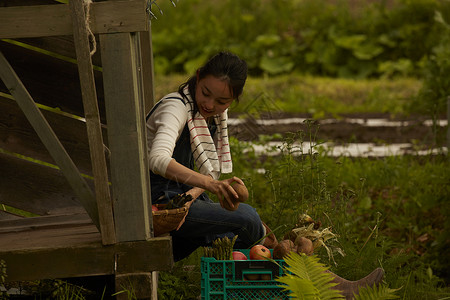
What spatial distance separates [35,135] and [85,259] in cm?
127

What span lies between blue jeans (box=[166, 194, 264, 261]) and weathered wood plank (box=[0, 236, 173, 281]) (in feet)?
1.28

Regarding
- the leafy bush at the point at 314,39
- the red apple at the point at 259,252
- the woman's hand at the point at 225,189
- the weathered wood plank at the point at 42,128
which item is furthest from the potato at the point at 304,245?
the leafy bush at the point at 314,39

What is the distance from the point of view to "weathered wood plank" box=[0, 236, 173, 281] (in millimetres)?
3311

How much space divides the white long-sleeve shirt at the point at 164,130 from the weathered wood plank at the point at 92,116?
316mm

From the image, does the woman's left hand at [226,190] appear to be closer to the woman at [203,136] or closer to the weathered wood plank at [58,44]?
the woman at [203,136]

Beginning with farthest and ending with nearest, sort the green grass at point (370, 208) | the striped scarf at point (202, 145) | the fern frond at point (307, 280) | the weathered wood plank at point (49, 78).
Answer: the green grass at point (370, 208), the weathered wood plank at point (49, 78), the striped scarf at point (202, 145), the fern frond at point (307, 280)

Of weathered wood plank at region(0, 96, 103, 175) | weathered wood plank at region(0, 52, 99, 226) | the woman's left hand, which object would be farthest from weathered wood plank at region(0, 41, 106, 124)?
the woman's left hand

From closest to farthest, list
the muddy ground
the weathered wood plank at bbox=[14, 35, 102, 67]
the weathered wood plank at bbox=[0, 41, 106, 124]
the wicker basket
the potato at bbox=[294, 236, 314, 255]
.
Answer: the wicker basket
the potato at bbox=[294, 236, 314, 255]
the weathered wood plank at bbox=[14, 35, 102, 67]
the weathered wood plank at bbox=[0, 41, 106, 124]
the muddy ground

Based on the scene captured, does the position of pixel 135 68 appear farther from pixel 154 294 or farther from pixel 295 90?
pixel 295 90

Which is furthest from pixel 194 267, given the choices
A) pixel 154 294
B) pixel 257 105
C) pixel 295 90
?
pixel 295 90

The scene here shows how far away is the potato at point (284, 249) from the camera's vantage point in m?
3.46

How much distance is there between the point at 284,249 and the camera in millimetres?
3469

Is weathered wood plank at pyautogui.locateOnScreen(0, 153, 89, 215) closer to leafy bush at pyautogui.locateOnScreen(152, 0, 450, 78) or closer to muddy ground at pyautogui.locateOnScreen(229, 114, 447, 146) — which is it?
muddy ground at pyautogui.locateOnScreen(229, 114, 447, 146)

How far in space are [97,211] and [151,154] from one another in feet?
1.25
